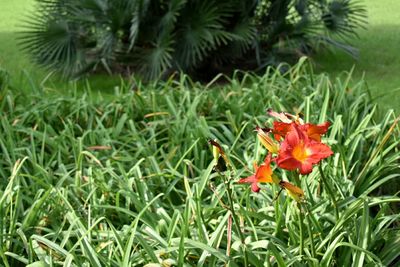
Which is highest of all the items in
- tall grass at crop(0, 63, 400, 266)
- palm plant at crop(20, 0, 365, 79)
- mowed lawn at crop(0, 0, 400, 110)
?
tall grass at crop(0, 63, 400, 266)

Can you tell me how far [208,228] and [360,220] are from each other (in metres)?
0.56

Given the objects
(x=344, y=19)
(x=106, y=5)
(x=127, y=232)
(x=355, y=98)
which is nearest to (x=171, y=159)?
(x=127, y=232)

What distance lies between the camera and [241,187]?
10.3 ft

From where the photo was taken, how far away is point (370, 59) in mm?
8945

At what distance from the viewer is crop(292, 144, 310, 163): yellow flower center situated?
1.92 metres

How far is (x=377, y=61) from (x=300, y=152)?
715 centimetres

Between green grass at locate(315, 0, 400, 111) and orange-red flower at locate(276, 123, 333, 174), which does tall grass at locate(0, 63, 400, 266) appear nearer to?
orange-red flower at locate(276, 123, 333, 174)

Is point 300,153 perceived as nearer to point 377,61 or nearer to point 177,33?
point 177,33

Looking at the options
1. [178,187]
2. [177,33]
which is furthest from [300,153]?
[177,33]

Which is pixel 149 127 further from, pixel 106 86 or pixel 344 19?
pixel 344 19

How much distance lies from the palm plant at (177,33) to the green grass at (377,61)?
326 millimetres

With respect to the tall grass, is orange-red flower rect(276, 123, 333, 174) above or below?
above

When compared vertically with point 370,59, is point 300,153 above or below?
above

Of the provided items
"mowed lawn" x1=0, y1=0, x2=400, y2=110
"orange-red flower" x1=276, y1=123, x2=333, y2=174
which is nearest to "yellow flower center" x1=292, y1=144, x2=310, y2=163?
"orange-red flower" x1=276, y1=123, x2=333, y2=174
